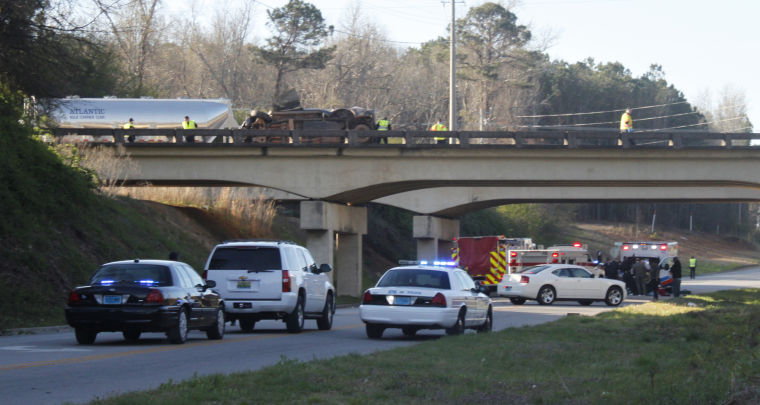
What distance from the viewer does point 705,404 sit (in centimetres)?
825

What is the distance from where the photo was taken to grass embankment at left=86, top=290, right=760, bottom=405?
30.0ft

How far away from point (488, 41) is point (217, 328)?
72.0 metres

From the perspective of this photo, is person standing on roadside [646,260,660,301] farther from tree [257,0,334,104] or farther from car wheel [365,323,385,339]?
tree [257,0,334,104]

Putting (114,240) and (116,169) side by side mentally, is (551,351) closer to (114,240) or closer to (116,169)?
(114,240)

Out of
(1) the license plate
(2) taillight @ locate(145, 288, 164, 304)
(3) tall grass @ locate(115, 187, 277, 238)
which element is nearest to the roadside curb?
(1) the license plate

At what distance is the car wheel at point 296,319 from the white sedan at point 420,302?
67.0 inches

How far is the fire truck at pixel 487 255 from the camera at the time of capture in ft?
141

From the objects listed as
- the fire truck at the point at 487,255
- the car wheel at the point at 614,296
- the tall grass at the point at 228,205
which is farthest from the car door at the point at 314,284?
the tall grass at the point at 228,205

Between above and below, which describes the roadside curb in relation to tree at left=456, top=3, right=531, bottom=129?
below

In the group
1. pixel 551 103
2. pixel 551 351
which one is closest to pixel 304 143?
pixel 551 351

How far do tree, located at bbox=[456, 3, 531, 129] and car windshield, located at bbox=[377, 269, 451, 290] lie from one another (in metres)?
67.0

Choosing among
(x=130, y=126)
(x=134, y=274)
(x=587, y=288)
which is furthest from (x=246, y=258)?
(x=130, y=126)

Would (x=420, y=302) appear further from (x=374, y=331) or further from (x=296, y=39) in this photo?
(x=296, y=39)

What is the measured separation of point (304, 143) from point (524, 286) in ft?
35.9
